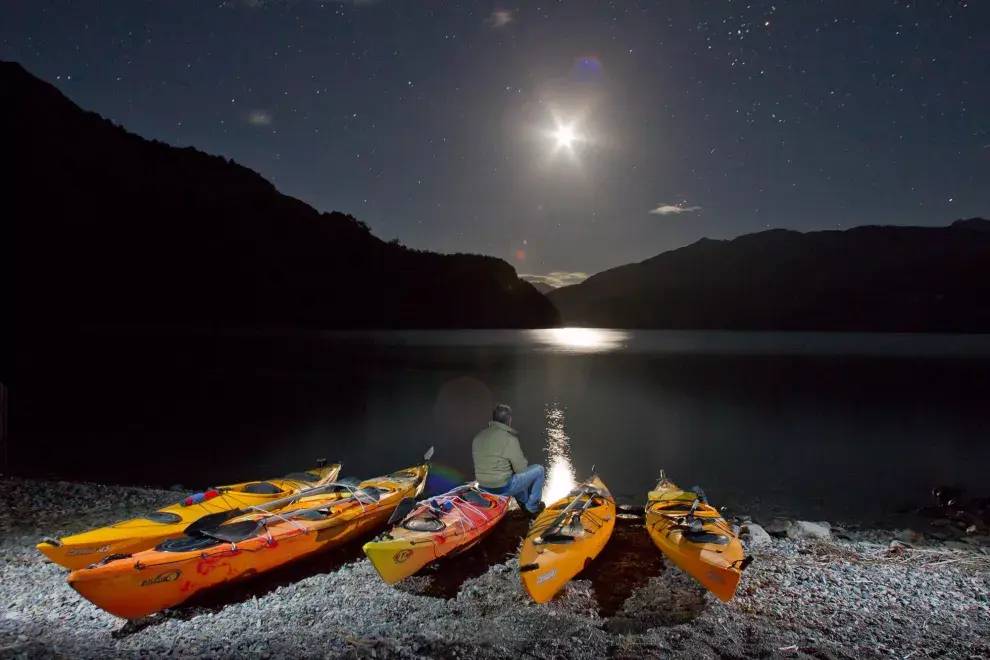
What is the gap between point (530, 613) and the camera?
22.0 feet

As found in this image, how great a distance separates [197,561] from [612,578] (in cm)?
533

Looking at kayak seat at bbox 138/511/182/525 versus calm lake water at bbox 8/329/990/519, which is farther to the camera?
calm lake water at bbox 8/329/990/519

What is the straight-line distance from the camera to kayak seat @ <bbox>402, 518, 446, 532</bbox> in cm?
775

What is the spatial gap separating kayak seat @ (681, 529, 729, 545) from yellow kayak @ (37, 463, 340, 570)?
6053 mm

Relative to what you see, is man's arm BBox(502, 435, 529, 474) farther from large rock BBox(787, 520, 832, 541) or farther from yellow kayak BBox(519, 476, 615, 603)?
large rock BBox(787, 520, 832, 541)

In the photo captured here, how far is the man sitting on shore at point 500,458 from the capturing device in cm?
920

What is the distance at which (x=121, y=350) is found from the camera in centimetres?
6438

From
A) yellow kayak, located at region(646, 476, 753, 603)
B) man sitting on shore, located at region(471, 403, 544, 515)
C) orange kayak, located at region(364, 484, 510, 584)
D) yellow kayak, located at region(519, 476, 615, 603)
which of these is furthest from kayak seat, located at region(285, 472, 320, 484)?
yellow kayak, located at region(646, 476, 753, 603)

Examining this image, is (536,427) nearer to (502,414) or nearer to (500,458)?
(500,458)

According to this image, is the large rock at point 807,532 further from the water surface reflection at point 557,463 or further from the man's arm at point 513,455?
the water surface reflection at point 557,463

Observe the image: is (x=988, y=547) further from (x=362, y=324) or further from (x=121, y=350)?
(x=362, y=324)

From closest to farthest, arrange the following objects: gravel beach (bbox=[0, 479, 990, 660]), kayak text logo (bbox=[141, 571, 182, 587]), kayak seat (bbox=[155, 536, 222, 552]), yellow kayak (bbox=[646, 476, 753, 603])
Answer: gravel beach (bbox=[0, 479, 990, 660]), kayak text logo (bbox=[141, 571, 182, 587]), kayak seat (bbox=[155, 536, 222, 552]), yellow kayak (bbox=[646, 476, 753, 603])

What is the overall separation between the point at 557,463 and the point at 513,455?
477 inches

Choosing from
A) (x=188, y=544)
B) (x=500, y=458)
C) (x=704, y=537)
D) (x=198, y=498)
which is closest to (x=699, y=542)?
(x=704, y=537)
